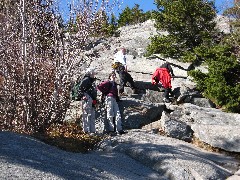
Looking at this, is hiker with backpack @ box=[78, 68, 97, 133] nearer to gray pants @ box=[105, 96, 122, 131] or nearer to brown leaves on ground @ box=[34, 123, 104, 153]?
brown leaves on ground @ box=[34, 123, 104, 153]

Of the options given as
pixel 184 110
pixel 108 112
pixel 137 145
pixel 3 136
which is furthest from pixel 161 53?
pixel 3 136

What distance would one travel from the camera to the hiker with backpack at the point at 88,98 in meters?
10.2

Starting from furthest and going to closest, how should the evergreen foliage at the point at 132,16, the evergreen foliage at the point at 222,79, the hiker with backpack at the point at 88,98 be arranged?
the evergreen foliage at the point at 132,16 → the evergreen foliage at the point at 222,79 → the hiker with backpack at the point at 88,98

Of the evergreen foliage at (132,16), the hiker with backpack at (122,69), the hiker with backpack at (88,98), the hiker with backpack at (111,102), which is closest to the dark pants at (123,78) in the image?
the hiker with backpack at (122,69)

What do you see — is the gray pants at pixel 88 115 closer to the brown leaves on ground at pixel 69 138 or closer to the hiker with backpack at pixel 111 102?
the brown leaves on ground at pixel 69 138

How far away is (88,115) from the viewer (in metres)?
10.7

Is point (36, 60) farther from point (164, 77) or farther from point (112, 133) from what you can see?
point (164, 77)

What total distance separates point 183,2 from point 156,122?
24.5ft

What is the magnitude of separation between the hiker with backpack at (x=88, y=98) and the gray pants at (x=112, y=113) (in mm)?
437

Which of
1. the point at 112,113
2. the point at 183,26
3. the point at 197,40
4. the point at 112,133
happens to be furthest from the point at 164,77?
the point at 197,40

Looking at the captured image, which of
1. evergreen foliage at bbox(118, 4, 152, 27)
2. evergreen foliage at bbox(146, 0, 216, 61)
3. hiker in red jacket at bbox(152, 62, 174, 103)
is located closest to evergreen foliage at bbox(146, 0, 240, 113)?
evergreen foliage at bbox(146, 0, 216, 61)

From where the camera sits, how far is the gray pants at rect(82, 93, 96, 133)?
1058 centimetres

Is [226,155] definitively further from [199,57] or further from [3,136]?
[199,57]

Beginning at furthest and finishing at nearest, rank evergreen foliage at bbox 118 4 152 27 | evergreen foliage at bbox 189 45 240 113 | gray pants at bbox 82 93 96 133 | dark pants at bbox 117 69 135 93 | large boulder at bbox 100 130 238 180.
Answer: evergreen foliage at bbox 118 4 152 27 < dark pants at bbox 117 69 135 93 < evergreen foliage at bbox 189 45 240 113 < gray pants at bbox 82 93 96 133 < large boulder at bbox 100 130 238 180
